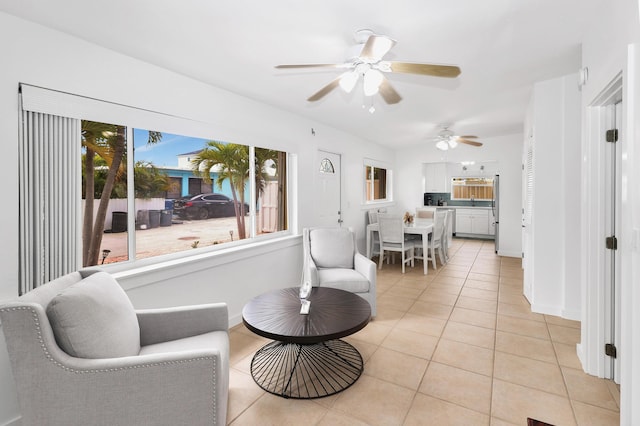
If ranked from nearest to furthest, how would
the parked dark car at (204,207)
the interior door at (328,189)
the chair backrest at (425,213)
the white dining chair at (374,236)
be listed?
the parked dark car at (204,207), the interior door at (328,189), the white dining chair at (374,236), the chair backrest at (425,213)

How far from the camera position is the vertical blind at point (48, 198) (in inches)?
74.7

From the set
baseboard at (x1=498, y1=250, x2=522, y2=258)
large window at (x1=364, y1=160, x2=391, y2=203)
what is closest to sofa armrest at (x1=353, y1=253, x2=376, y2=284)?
large window at (x1=364, y1=160, x2=391, y2=203)

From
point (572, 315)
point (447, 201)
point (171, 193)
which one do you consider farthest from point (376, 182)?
point (171, 193)

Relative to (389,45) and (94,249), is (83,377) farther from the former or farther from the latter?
(389,45)

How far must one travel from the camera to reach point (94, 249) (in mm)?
2406

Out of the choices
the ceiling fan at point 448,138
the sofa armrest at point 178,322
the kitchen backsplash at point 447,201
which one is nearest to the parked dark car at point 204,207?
the sofa armrest at point 178,322

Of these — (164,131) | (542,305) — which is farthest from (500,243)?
(164,131)

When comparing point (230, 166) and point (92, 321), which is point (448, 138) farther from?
point (92, 321)

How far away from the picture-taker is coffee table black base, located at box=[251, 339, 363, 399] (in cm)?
220

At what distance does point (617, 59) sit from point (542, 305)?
2.71 meters

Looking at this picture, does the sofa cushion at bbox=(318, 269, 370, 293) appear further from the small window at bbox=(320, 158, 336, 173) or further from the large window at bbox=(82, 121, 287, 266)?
the small window at bbox=(320, 158, 336, 173)

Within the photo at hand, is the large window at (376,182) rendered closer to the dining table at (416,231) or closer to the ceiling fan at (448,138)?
the dining table at (416,231)

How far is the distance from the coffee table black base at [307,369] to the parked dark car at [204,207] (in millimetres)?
1467

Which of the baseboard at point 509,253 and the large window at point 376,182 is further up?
the large window at point 376,182
